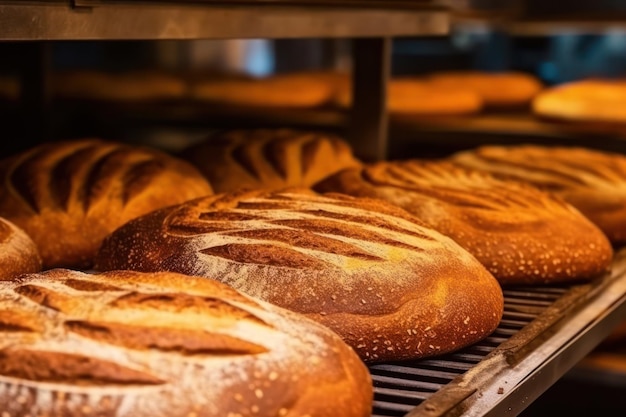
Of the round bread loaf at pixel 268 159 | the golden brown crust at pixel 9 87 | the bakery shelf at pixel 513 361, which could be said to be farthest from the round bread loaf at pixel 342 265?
the golden brown crust at pixel 9 87

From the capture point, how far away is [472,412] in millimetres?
1329

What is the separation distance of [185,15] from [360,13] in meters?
0.69

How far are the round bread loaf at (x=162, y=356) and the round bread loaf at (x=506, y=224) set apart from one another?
829 mm

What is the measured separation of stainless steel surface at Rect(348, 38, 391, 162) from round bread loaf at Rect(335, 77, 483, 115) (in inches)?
38.0

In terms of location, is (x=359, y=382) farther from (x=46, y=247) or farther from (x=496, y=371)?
(x=46, y=247)

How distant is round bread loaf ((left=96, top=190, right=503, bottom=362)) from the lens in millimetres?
1506

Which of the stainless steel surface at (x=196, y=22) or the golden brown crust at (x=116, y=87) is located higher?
the stainless steel surface at (x=196, y=22)

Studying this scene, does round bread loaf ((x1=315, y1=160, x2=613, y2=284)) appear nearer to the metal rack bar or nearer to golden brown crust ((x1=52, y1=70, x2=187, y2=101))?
the metal rack bar

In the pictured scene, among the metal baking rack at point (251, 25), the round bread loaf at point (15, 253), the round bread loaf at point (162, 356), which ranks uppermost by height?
the metal baking rack at point (251, 25)

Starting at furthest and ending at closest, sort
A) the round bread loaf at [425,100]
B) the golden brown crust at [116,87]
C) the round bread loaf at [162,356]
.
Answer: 1. the golden brown crust at [116,87]
2. the round bread loaf at [425,100]
3. the round bread loaf at [162,356]

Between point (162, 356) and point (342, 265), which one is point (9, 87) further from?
point (162, 356)

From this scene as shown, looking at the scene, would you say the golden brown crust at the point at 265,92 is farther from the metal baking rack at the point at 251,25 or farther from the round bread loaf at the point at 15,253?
the round bread loaf at the point at 15,253

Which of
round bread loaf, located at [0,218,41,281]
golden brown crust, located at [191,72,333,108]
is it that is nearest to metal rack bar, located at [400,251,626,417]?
round bread loaf, located at [0,218,41,281]

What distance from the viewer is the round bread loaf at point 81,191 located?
2000 millimetres
